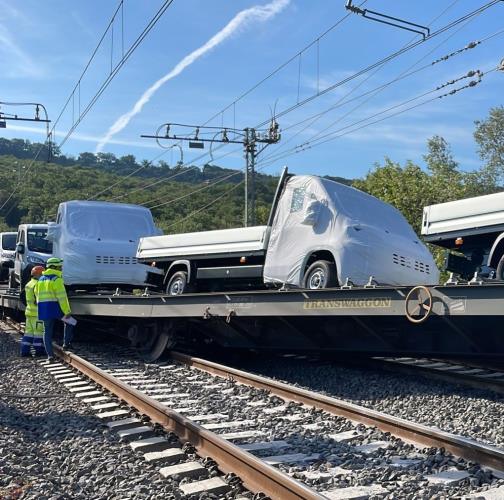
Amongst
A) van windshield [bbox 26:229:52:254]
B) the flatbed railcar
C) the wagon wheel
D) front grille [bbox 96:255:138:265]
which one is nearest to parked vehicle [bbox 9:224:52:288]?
van windshield [bbox 26:229:52:254]

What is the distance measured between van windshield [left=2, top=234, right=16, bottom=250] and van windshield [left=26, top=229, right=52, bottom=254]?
5918 millimetres

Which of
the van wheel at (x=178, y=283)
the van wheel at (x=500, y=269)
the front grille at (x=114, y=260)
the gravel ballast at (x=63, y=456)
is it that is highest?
the front grille at (x=114, y=260)

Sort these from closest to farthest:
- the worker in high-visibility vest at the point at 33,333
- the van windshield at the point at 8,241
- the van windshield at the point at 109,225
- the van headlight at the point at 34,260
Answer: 1. the worker in high-visibility vest at the point at 33,333
2. the van windshield at the point at 109,225
3. the van headlight at the point at 34,260
4. the van windshield at the point at 8,241

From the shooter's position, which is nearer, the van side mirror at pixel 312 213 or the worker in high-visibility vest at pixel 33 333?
the van side mirror at pixel 312 213

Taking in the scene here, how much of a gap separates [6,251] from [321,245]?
18305 mm

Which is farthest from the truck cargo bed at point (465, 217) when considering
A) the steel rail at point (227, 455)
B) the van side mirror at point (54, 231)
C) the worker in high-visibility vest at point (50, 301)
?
the van side mirror at point (54, 231)

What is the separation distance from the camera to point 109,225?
47.3 ft

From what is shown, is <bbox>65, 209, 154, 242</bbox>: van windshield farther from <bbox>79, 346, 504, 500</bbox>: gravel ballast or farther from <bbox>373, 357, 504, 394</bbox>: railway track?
<bbox>79, 346, 504, 500</bbox>: gravel ballast

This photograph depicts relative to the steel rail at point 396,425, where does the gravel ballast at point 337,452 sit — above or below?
below

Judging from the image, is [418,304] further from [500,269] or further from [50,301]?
[50,301]

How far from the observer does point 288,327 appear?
31.6 ft

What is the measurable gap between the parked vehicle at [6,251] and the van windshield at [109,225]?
35.0 ft

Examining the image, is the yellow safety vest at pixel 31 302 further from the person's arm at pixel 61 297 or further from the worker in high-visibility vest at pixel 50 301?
the person's arm at pixel 61 297

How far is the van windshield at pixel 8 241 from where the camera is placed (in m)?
24.2
